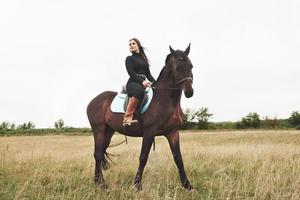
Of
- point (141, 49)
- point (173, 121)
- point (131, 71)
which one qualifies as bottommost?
point (173, 121)

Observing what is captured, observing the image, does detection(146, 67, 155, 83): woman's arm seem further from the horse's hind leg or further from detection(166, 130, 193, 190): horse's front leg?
the horse's hind leg

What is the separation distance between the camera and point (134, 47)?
8.09 metres

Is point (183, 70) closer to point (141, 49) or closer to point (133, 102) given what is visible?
A: point (133, 102)

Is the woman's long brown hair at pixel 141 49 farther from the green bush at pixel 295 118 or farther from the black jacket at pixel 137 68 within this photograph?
the green bush at pixel 295 118

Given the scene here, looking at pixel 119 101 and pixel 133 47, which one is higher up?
pixel 133 47

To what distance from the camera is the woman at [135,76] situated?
300 inches

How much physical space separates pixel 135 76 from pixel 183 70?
1151 millimetres

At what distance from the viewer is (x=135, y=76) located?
7.79m

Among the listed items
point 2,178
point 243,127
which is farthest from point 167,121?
point 243,127

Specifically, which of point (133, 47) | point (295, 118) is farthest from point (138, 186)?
point (295, 118)

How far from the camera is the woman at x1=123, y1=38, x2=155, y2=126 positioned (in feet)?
25.0

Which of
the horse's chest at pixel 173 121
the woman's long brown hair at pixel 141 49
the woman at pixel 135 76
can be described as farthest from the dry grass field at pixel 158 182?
the woman's long brown hair at pixel 141 49

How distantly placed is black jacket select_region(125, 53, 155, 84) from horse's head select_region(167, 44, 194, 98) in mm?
889

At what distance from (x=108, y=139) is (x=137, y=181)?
171cm
